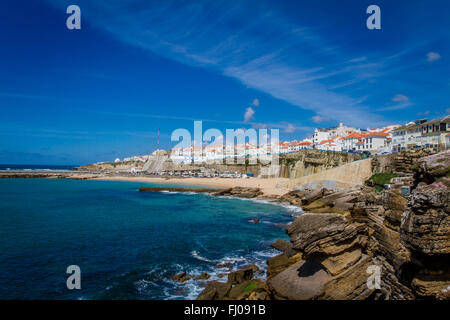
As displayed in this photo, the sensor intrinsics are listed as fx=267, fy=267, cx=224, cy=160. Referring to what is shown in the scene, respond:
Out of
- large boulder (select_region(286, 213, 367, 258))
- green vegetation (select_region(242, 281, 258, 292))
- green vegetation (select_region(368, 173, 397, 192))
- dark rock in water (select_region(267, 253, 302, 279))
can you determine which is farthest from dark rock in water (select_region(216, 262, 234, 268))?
green vegetation (select_region(368, 173, 397, 192))

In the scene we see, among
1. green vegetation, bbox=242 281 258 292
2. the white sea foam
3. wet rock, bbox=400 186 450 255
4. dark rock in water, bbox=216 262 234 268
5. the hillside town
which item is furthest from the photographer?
the hillside town

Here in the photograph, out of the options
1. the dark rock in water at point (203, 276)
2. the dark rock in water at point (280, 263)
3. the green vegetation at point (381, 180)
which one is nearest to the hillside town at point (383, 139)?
the green vegetation at point (381, 180)

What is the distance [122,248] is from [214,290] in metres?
9.35

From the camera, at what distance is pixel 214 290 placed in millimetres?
11305

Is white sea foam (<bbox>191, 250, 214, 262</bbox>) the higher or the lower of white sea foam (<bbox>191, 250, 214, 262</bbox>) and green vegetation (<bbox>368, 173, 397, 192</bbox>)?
the lower

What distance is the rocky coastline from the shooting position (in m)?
6.79

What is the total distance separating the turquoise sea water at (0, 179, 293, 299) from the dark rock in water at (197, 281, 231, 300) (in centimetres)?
82

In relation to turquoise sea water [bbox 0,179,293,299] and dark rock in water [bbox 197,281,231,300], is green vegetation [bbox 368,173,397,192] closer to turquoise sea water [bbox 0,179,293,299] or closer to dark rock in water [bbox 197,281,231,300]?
turquoise sea water [bbox 0,179,293,299]

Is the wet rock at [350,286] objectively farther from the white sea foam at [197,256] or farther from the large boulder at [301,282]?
the white sea foam at [197,256]

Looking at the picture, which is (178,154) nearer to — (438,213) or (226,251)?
(226,251)

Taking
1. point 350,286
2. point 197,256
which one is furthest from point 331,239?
point 197,256

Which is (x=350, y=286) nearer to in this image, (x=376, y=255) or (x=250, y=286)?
(x=376, y=255)

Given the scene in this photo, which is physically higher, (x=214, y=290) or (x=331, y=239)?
(x=331, y=239)
